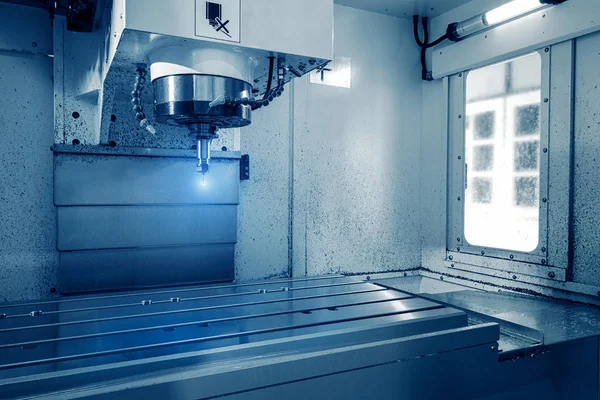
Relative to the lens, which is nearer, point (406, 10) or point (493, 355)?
point (493, 355)

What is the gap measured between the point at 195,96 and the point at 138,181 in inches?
29.5

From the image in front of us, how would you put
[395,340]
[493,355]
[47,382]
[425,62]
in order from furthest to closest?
1. [425,62]
2. [493,355]
3. [395,340]
4. [47,382]

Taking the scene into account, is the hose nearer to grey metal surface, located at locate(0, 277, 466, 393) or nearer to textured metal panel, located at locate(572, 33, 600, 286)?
grey metal surface, located at locate(0, 277, 466, 393)

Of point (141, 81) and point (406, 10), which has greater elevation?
point (406, 10)

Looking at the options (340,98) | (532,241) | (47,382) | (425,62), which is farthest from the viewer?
(425,62)

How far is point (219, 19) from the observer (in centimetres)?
113

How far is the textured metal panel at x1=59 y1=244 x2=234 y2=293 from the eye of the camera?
5.63 ft

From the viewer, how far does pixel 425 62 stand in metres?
2.50

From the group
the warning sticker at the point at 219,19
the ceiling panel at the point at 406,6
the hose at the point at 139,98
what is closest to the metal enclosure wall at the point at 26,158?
the hose at the point at 139,98

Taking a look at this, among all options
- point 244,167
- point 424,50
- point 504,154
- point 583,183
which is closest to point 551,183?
point 583,183

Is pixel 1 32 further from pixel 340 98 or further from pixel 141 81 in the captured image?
pixel 340 98

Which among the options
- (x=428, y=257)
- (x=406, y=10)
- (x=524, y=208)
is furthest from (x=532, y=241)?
(x=406, y=10)

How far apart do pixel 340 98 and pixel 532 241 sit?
1.11 metres

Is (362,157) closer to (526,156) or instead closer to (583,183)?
(526,156)
